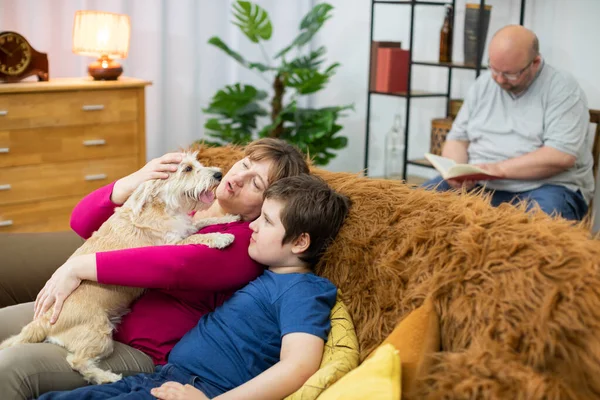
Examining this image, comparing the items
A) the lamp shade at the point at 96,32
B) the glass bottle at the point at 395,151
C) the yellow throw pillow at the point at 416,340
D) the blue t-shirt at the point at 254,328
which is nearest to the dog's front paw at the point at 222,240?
the blue t-shirt at the point at 254,328

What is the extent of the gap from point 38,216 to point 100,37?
3.57 ft

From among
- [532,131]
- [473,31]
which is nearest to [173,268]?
[532,131]

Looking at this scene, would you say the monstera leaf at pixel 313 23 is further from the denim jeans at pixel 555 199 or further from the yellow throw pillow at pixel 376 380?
the yellow throw pillow at pixel 376 380

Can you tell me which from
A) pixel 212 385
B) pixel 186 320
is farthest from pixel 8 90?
pixel 212 385

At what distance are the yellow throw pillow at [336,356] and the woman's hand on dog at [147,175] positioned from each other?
0.62 meters

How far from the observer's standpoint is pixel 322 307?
5.18ft

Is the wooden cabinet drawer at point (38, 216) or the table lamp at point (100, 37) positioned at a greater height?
the table lamp at point (100, 37)

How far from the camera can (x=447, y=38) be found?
13.9 feet

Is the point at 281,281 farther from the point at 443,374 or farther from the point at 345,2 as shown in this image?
the point at 345,2

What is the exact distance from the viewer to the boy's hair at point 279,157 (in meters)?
1.89

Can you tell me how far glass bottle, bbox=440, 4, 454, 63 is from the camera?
4.23 meters

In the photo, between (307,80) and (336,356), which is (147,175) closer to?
(336,356)

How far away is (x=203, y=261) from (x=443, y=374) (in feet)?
2.24

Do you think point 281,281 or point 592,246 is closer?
point 592,246
